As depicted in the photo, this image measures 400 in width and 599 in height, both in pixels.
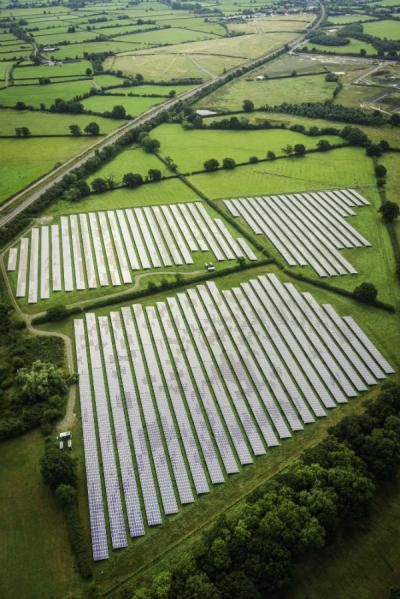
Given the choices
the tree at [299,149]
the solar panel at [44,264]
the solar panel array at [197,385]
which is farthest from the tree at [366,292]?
the tree at [299,149]

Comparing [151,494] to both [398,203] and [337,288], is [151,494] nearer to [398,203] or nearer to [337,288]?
[337,288]

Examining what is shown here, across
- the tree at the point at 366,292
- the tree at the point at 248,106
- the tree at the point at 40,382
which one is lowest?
the tree at the point at 40,382

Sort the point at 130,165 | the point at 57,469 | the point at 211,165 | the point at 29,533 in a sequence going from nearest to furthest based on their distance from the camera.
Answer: the point at 29,533, the point at 57,469, the point at 211,165, the point at 130,165

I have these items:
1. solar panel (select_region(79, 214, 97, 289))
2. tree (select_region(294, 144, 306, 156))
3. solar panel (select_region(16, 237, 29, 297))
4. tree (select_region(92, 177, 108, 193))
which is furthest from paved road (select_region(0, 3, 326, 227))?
tree (select_region(294, 144, 306, 156))

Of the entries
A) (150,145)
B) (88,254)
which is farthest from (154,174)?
(88,254)

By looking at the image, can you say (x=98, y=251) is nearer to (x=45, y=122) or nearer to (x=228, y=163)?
(x=228, y=163)

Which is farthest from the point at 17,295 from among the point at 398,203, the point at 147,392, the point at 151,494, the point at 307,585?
the point at 398,203

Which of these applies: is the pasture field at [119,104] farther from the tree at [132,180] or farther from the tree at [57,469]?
the tree at [57,469]
